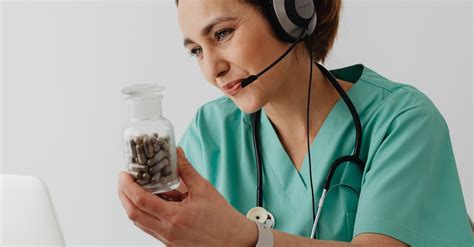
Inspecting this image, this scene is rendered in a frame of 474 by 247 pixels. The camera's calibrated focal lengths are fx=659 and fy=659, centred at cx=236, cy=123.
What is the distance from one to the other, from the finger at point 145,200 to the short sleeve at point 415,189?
397 millimetres

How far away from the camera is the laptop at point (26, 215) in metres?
1.04

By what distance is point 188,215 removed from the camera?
0.86m

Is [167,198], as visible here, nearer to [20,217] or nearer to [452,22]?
[20,217]

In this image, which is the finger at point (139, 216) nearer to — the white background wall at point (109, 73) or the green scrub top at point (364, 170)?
the green scrub top at point (364, 170)

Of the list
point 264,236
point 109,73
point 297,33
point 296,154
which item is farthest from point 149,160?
point 109,73

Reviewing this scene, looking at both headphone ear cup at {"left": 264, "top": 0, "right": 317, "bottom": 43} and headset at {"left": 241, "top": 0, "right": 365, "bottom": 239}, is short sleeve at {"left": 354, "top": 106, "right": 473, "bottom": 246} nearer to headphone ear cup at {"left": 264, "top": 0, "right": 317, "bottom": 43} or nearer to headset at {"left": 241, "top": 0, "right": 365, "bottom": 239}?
headset at {"left": 241, "top": 0, "right": 365, "bottom": 239}

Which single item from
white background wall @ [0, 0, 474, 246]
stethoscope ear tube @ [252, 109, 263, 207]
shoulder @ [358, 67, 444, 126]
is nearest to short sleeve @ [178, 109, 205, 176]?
stethoscope ear tube @ [252, 109, 263, 207]

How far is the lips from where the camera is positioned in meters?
1.14

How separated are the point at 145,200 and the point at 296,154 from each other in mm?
558

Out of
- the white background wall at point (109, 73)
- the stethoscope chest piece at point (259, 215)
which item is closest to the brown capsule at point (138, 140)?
the stethoscope chest piece at point (259, 215)

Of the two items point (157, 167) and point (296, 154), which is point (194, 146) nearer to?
point (296, 154)

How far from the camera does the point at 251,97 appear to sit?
3.81 ft

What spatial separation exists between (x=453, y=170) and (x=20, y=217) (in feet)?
2.42

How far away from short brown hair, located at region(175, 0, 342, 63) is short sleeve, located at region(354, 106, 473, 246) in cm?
26
